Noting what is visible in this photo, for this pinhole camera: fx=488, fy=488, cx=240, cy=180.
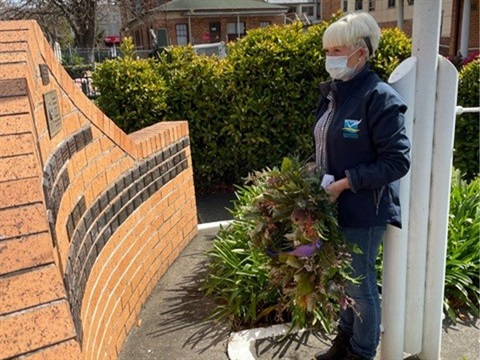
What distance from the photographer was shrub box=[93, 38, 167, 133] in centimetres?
584

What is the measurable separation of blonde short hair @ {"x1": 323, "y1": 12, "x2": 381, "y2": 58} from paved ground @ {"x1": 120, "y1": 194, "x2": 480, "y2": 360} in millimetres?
1766

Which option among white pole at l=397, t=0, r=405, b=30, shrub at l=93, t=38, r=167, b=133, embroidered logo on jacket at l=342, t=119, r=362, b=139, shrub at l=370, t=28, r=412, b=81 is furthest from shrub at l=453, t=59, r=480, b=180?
white pole at l=397, t=0, r=405, b=30

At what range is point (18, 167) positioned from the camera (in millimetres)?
1722

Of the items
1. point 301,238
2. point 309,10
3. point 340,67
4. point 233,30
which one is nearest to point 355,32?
point 340,67

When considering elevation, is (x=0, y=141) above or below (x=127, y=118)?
above

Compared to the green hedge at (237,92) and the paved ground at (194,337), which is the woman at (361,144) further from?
the green hedge at (237,92)

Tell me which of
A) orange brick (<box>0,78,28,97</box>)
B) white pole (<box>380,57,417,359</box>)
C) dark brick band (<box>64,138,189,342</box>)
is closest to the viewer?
orange brick (<box>0,78,28,97</box>)

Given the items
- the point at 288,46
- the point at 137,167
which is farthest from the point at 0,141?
the point at 288,46

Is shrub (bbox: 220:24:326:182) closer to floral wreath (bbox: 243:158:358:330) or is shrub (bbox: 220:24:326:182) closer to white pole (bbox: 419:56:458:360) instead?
white pole (bbox: 419:56:458:360)

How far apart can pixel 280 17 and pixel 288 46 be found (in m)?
41.2

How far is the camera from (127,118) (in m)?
5.89

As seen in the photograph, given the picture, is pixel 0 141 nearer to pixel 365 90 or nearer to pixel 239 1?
pixel 365 90

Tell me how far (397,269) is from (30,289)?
6.07ft

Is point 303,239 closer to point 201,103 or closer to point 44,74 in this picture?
point 44,74
